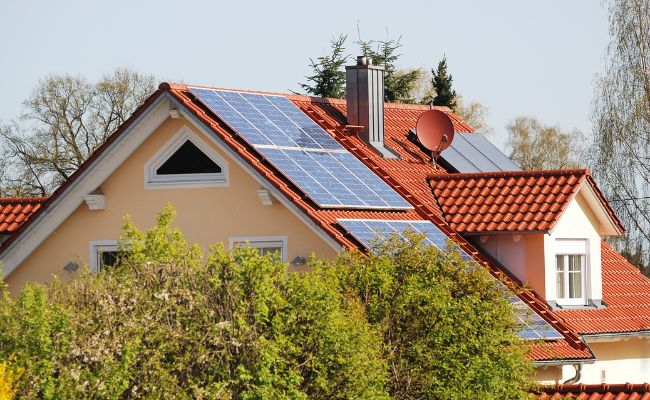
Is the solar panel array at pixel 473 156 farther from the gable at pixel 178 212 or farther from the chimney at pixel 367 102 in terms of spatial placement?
the gable at pixel 178 212

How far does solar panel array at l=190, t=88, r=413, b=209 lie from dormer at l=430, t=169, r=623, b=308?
1.43 metres

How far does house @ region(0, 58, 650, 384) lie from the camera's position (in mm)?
24156

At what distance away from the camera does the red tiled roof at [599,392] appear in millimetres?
20719

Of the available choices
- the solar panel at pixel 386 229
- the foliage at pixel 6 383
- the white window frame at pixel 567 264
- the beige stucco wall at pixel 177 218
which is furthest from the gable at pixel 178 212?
the foliage at pixel 6 383

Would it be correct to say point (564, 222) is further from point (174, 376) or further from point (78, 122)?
point (78, 122)

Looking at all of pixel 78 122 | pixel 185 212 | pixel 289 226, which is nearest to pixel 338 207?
pixel 289 226

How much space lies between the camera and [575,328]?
82.8 feet

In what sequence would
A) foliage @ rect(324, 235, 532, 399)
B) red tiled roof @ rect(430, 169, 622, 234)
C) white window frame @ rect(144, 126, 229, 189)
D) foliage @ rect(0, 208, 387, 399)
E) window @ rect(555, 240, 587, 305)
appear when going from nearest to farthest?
foliage @ rect(0, 208, 387, 399), foliage @ rect(324, 235, 532, 399), white window frame @ rect(144, 126, 229, 189), red tiled roof @ rect(430, 169, 622, 234), window @ rect(555, 240, 587, 305)

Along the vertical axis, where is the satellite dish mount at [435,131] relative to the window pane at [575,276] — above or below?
above

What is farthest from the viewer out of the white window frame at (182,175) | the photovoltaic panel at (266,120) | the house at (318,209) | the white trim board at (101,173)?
the photovoltaic panel at (266,120)

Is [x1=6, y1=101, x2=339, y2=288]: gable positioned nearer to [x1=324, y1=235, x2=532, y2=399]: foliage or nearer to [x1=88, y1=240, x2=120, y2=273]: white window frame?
[x1=88, y1=240, x2=120, y2=273]: white window frame

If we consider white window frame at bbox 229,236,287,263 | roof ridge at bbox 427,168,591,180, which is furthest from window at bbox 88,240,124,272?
roof ridge at bbox 427,168,591,180

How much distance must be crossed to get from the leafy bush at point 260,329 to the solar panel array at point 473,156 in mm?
9548

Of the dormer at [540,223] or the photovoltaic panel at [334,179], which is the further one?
the dormer at [540,223]
